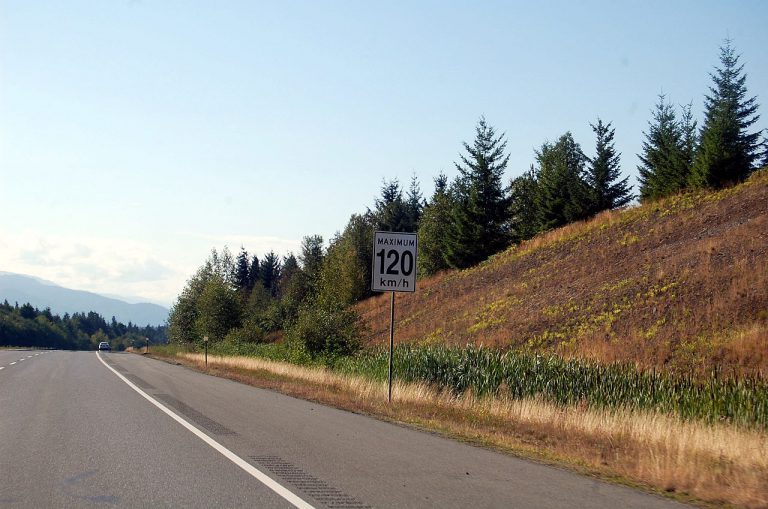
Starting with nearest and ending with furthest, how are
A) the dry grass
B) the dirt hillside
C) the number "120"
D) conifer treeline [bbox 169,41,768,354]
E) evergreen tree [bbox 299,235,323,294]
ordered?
the dry grass < the number "120" < the dirt hillside < conifer treeline [bbox 169,41,768,354] < evergreen tree [bbox 299,235,323,294]

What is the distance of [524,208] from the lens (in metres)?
81.3

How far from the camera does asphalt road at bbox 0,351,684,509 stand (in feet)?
23.6

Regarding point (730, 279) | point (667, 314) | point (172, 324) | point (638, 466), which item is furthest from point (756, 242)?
point (172, 324)

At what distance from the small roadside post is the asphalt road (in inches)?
141

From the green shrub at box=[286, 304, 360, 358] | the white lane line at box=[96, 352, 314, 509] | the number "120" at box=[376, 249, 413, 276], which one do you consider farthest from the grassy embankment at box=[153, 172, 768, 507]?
the white lane line at box=[96, 352, 314, 509]

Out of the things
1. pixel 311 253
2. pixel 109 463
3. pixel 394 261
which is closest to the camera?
pixel 109 463

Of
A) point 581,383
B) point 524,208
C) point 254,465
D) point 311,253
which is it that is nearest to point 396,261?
point 581,383

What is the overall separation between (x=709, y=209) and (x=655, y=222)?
3.51 meters

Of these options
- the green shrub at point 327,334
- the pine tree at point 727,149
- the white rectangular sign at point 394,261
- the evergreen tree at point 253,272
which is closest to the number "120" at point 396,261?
the white rectangular sign at point 394,261

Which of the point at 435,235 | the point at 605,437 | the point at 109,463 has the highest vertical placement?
the point at 435,235

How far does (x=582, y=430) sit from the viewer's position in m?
13.3

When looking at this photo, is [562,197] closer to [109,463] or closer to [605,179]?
[605,179]

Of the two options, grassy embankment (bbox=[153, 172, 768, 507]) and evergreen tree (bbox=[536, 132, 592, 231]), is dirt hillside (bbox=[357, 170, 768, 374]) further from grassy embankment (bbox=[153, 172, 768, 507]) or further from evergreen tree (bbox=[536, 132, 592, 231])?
evergreen tree (bbox=[536, 132, 592, 231])

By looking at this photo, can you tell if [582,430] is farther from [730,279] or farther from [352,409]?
[730,279]
